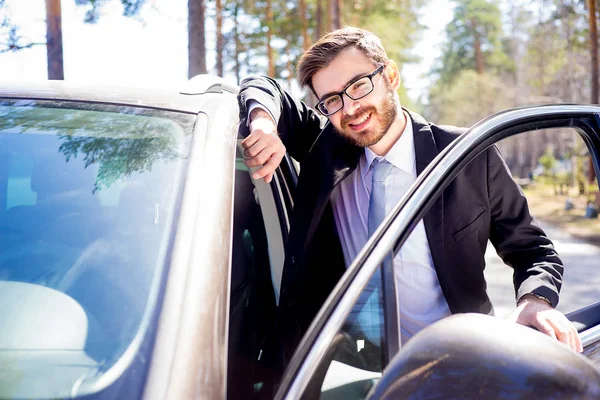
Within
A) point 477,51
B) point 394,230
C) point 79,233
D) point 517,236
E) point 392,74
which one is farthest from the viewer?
point 477,51

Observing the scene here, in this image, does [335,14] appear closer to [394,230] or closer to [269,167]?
[269,167]

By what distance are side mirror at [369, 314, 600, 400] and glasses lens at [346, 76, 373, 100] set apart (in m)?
1.32

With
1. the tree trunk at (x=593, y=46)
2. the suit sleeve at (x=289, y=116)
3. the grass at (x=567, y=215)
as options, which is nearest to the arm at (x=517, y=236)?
the suit sleeve at (x=289, y=116)

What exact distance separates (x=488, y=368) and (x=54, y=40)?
7.08 meters

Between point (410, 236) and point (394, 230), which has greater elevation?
point (394, 230)

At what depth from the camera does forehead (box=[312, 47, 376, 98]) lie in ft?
7.16

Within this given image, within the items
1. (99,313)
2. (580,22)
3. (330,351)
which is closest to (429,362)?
(330,351)

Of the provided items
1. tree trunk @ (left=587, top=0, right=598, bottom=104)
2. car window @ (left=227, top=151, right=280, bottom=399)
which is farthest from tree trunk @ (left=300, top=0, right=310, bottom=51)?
car window @ (left=227, top=151, right=280, bottom=399)

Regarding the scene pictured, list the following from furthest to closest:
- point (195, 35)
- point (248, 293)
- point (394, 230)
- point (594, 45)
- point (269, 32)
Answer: point (269, 32) → point (594, 45) → point (195, 35) → point (248, 293) → point (394, 230)

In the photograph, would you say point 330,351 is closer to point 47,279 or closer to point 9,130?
point 47,279

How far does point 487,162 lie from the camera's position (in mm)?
1989

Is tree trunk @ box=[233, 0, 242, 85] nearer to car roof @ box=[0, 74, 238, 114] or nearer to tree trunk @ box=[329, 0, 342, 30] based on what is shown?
tree trunk @ box=[329, 0, 342, 30]

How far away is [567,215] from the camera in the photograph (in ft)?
62.8

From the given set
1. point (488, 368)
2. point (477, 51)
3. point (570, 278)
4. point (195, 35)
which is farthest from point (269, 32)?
point (477, 51)
